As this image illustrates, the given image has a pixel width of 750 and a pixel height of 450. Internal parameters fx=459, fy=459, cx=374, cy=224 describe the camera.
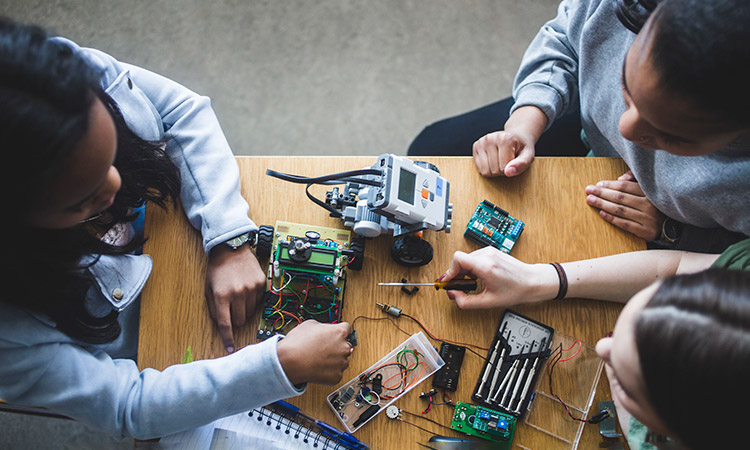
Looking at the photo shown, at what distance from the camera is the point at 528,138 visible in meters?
1.15

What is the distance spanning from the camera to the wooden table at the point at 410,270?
1008 millimetres

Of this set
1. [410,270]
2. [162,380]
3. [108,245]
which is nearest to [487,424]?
[410,270]

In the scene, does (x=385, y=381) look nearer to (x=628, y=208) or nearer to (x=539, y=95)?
(x=628, y=208)

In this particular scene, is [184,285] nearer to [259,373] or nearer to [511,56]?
[259,373]

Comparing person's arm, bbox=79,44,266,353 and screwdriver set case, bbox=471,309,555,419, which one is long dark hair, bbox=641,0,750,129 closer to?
screwdriver set case, bbox=471,309,555,419

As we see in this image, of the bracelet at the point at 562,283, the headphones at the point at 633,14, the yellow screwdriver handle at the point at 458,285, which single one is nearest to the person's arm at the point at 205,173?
the yellow screwdriver handle at the point at 458,285

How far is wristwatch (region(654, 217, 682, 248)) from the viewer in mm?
1072

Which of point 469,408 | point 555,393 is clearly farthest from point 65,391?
point 555,393

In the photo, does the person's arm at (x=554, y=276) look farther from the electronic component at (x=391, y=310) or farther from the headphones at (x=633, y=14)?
the headphones at (x=633, y=14)

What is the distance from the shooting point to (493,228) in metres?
1.08

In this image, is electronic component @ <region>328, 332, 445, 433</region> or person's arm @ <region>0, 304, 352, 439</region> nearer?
person's arm @ <region>0, 304, 352, 439</region>

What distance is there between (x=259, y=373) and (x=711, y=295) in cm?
78

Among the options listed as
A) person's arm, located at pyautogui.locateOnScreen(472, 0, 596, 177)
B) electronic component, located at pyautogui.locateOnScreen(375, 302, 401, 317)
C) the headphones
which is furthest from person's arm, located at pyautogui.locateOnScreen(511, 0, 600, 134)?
electronic component, located at pyautogui.locateOnScreen(375, 302, 401, 317)

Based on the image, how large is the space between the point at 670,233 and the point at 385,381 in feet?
2.45
